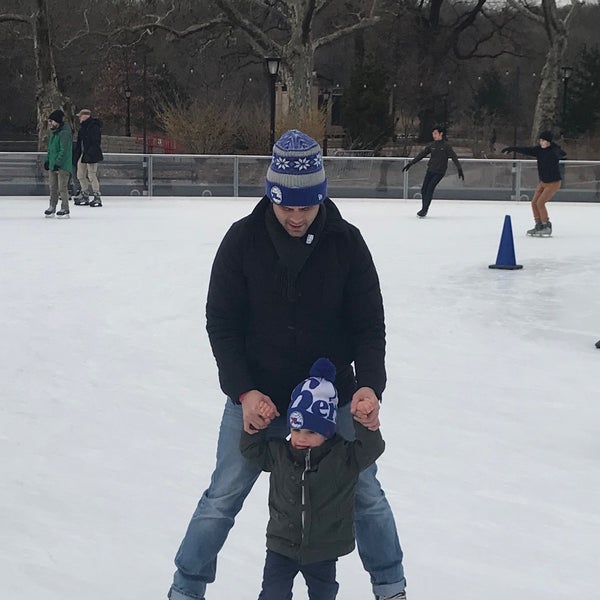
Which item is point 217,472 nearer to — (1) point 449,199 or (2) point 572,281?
(2) point 572,281

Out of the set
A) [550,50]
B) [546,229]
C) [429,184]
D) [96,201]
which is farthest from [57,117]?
[550,50]

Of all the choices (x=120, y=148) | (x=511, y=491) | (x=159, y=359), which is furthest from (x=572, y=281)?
(x=120, y=148)

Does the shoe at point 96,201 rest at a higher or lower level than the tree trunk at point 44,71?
lower

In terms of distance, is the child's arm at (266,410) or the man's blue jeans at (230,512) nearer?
the child's arm at (266,410)

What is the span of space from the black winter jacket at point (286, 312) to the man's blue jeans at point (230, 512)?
105mm

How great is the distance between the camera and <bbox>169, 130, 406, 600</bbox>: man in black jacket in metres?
2.73

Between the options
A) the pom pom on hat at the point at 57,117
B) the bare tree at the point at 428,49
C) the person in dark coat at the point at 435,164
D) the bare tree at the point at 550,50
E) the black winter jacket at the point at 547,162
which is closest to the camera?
the black winter jacket at the point at 547,162

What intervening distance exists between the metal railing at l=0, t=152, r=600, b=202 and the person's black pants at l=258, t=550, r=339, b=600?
19917 mm

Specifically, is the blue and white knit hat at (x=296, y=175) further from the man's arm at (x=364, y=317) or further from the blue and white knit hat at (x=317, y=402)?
the blue and white knit hat at (x=317, y=402)

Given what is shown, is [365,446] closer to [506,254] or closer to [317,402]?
[317,402]

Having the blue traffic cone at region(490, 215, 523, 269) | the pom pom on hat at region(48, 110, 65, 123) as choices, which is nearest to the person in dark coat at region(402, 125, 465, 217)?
the pom pom on hat at region(48, 110, 65, 123)

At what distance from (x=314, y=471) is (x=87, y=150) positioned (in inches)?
632

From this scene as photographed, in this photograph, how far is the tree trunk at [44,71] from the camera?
31.8 metres

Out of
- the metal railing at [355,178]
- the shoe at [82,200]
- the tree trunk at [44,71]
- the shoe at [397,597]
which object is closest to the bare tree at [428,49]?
the tree trunk at [44,71]
